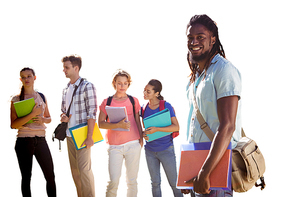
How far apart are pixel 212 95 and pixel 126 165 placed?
8.86 feet

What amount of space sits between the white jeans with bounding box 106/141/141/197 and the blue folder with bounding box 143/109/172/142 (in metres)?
0.33

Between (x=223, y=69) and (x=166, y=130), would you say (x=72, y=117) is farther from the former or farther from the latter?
(x=223, y=69)

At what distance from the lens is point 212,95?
2.02 m

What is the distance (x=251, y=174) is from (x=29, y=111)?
3.60 m

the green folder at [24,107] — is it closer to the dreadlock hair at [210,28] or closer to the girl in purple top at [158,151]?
the girl in purple top at [158,151]

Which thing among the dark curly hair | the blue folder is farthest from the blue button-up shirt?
the dark curly hair

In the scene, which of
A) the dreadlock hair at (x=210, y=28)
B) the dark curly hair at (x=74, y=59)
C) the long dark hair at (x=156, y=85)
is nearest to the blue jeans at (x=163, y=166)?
the long dark hair at (x=156, y=85)

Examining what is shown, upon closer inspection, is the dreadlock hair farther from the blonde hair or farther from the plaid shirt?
the plaid shirt

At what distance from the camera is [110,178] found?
430 centimetres

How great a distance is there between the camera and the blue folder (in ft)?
13.9

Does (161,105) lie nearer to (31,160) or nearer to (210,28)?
(31,160)

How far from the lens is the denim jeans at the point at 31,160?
14.8 feet

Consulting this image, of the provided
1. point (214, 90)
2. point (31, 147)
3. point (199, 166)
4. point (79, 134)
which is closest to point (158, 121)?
point (79, 134)

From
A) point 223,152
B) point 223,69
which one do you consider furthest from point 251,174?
point 223,69
